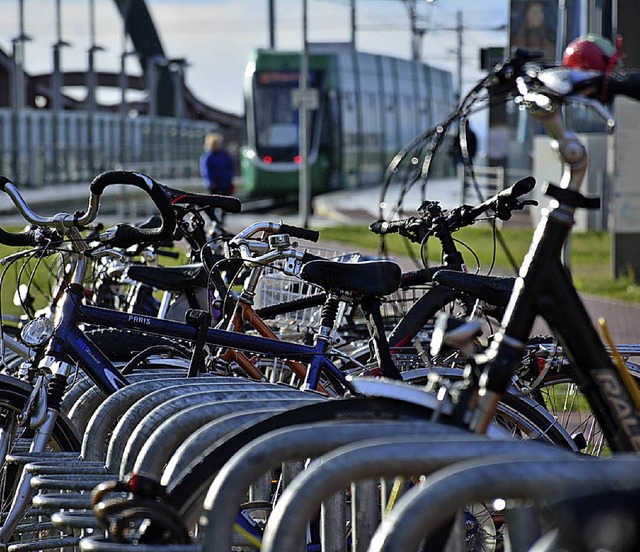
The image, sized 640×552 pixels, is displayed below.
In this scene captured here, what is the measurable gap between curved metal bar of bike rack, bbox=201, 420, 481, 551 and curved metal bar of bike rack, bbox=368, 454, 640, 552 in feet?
0.88

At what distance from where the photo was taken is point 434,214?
5.78 meters

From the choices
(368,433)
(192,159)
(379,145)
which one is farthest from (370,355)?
(192,159)

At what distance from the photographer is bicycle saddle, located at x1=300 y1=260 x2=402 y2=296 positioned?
4.41 meters

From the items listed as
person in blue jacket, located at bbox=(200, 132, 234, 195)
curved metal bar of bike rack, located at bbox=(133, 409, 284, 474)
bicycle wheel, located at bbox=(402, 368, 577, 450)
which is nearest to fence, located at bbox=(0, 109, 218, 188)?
person in blue jacket, located at bbox=(200, 132, 234, 195)

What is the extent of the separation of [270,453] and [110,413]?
4.36 ft

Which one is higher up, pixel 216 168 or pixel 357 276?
pixel 357 276

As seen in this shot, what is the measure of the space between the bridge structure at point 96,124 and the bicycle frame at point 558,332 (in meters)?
30.9

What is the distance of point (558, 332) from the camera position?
117 inches

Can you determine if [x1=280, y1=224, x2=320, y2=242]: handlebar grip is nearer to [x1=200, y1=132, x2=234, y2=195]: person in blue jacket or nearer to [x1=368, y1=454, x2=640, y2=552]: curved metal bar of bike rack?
[x1=368, y1=454, x2=640, y2=552]: curved metal bar of bike rack

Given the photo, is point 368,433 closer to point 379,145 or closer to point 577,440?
point 577,440

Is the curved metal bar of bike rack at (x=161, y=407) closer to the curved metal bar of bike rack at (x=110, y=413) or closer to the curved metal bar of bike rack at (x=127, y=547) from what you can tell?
the curved metal bar of bike rack at (x=110, y=413)

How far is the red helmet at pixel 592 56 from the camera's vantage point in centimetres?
301

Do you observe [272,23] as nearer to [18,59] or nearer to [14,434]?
[18,59]

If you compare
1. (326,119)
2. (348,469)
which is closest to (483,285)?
(348,469)
